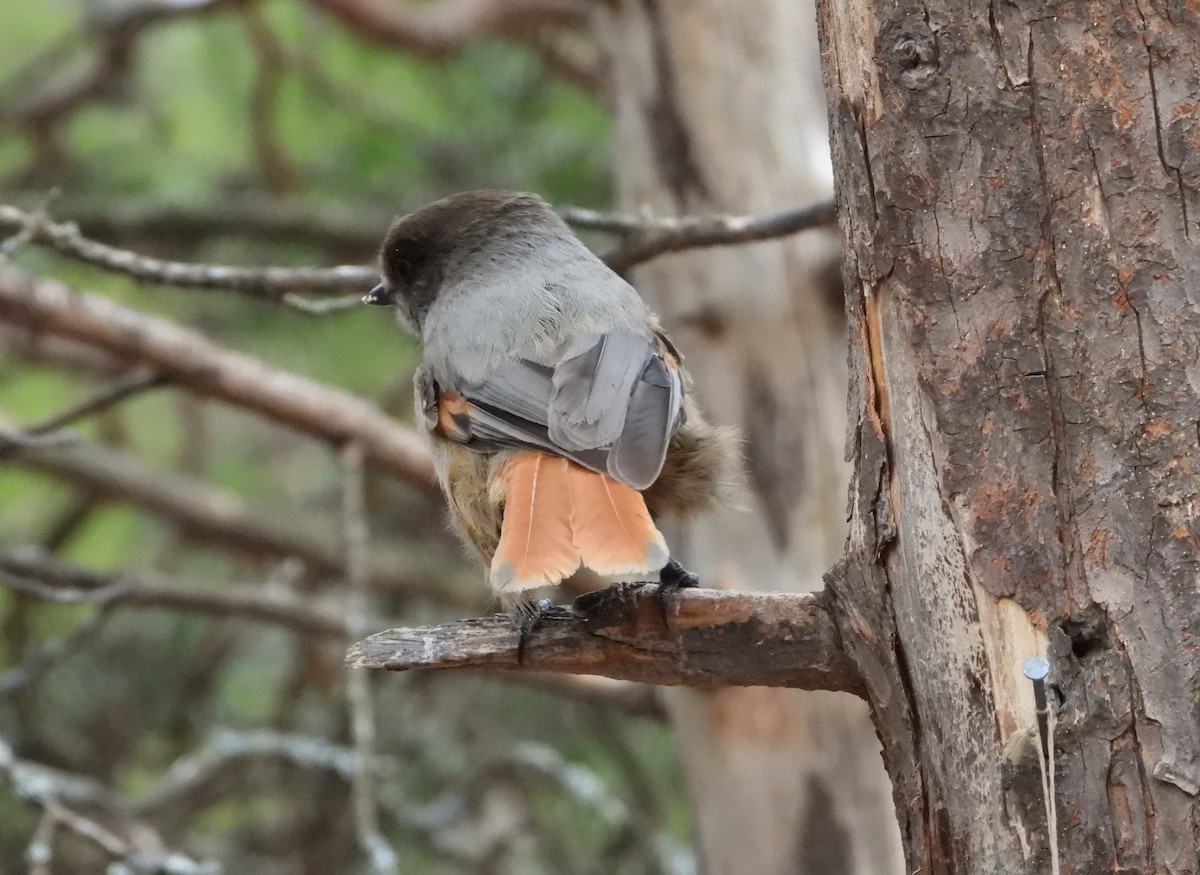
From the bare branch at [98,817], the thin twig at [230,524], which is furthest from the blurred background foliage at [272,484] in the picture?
the bare branch at [98,817]

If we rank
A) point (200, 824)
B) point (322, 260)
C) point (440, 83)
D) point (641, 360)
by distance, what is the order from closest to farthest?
point (641, 360)
point (322, 260)
point (200, 824)
point (440, 83)

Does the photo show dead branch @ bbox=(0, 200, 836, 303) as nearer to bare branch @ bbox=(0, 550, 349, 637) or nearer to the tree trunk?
the tree trunk

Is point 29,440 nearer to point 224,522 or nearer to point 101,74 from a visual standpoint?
point 224,522

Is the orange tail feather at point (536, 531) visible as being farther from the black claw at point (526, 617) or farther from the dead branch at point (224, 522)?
the dead branch at point (224, 522)

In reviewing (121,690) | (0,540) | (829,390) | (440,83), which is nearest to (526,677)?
(829,390)

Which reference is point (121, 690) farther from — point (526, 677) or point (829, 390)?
point (829, 390)

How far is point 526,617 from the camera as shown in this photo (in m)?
2.53

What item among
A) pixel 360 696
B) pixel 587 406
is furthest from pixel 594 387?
pixel 360 696

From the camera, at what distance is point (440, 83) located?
275 inches

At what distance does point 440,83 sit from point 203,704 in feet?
10.9

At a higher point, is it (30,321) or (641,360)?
(30,321)

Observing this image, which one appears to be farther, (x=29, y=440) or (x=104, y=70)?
(x=104, y=70)

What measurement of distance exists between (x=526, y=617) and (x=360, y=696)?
1620 millimetres

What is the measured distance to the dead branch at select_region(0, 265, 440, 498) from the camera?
439 cm
